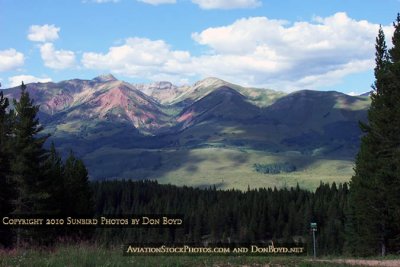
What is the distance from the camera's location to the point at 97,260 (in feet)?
51.3

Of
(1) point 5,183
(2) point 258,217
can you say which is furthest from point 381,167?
(2) point 258,217

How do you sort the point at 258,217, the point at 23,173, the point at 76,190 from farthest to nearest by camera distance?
the point at 258,217 → the point at 76,190 → the point at 23,173

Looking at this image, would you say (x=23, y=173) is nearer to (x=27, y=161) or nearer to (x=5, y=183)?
(x=27, y=161)

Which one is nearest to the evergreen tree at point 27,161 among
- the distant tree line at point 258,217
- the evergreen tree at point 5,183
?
the evergreen tree at point 5,183

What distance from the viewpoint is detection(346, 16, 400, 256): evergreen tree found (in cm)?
3991

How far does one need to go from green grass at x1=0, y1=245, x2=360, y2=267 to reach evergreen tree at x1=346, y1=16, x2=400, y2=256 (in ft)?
77.0

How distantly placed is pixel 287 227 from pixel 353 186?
3870 inches

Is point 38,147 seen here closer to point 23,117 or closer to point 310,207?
point 23,117

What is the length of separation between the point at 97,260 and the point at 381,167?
35.6 m

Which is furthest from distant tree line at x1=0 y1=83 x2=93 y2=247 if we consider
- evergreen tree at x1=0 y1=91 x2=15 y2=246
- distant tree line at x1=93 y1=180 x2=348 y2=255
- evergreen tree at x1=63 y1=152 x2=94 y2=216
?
distant tree line at x1=93 y1=180 x2=348 y2=255

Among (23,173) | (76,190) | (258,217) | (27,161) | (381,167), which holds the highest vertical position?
(27,161)

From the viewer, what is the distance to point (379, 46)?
49.8m

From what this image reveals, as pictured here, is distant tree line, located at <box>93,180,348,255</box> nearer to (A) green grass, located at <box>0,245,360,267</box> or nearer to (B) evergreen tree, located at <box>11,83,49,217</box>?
(B) evergreen tree, located at <box>11,83,49,217</box>

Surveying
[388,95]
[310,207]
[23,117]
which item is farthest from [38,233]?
[310,207]
